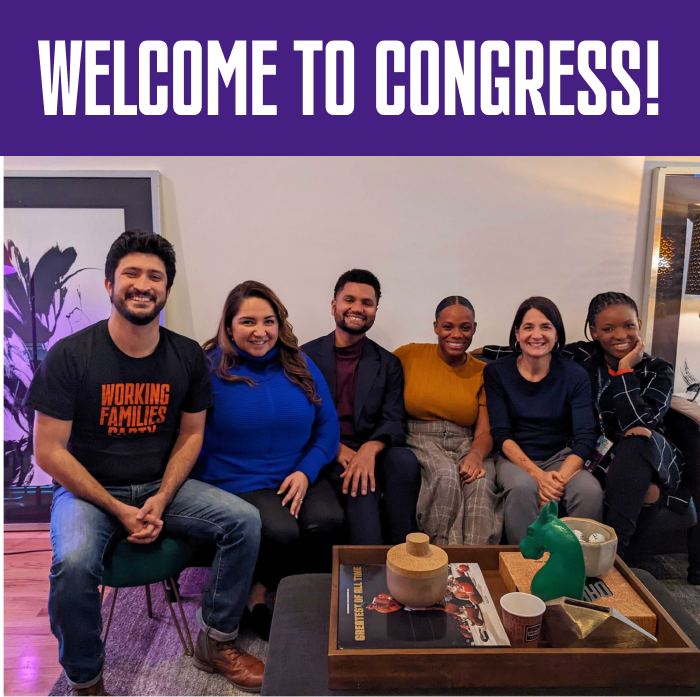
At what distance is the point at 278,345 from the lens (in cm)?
209

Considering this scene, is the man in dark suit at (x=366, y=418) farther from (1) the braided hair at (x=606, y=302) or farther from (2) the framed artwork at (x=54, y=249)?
(2) the framed artwork at (x=54, y=249)

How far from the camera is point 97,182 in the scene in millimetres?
2648

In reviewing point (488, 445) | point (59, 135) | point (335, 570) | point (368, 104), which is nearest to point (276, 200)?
point (368, 104)

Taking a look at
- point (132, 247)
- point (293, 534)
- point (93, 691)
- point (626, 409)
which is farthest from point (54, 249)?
point (626, 409)

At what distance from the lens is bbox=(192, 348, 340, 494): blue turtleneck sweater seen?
1937mm

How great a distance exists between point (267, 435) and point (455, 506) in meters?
0.77

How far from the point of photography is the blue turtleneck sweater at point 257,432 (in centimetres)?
194

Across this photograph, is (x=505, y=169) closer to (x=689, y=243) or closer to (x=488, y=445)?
(x=689, y=243)

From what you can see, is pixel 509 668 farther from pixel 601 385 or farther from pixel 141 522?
pixel 601 385

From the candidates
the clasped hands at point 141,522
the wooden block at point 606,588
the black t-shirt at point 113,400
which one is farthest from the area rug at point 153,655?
the wooden block at point 606,588

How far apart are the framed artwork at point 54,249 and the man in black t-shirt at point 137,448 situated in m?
1.05

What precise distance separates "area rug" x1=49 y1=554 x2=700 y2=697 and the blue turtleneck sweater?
533 millimetres

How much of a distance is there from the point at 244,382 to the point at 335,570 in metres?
0.80

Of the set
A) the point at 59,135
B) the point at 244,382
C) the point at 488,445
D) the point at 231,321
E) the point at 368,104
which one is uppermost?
the point at 368,104
